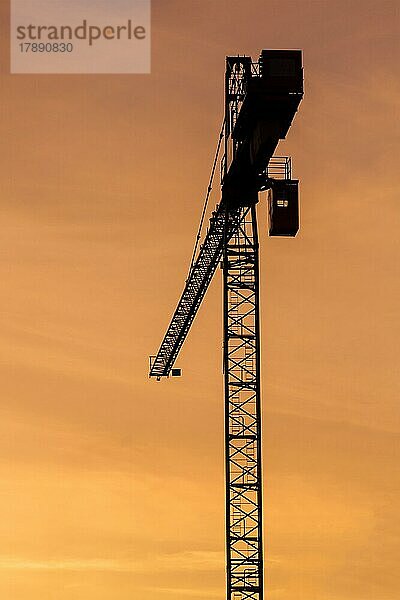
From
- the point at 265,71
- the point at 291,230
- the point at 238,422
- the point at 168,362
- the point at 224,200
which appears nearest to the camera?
the point at 265,71

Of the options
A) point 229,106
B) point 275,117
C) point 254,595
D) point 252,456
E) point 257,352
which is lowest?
point 254,595

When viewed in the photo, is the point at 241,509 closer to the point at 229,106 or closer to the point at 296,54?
the point at 229,106

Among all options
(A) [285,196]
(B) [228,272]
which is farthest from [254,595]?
(A) [285,196]

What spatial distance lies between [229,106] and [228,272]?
34.6 ft

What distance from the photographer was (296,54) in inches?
2680

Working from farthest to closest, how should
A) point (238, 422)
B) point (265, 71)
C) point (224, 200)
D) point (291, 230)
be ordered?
1. point (238, 422)
2. point (224, 200)
3. point (291, 230)
4. point (265, 71)

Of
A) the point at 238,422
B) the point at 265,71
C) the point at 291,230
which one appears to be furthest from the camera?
the point at 238,422

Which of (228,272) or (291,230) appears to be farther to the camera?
(228,272)

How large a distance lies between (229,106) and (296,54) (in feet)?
49.1

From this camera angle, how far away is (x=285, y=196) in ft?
246

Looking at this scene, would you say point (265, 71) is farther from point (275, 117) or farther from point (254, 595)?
point (254, 595)

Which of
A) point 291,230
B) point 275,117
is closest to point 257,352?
point 291,230

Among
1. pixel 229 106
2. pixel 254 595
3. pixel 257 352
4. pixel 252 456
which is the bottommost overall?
pixel 254 595

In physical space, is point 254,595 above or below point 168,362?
below
